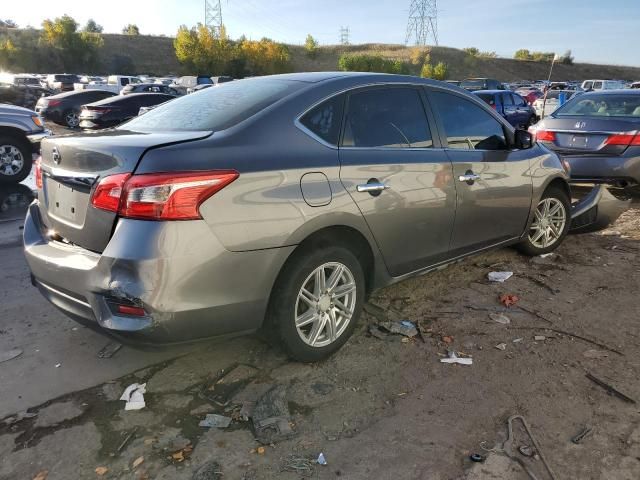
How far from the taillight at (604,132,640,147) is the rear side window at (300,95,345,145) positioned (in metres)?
5.41

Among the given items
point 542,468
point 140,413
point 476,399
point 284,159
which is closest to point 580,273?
point 476,399

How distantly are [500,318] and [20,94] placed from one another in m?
21.7

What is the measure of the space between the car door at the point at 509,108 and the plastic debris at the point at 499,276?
1478 cm

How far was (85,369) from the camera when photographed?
Result: 3.15 metres

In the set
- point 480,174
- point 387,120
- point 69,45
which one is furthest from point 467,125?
point 69,45

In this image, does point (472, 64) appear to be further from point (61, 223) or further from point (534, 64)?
point (61, 223)

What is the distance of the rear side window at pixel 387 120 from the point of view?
10.7ft

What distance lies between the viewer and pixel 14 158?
29.6 feet

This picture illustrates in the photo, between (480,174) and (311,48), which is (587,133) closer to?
(480,174)

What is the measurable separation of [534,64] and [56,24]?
87913 millimetres

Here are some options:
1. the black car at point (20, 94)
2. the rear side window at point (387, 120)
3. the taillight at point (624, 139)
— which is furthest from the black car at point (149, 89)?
the rear side window at point (387, 120)

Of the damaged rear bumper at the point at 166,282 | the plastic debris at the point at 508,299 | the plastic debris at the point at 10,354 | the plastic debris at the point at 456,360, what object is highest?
the damaged rear bumper at the point at 166,282

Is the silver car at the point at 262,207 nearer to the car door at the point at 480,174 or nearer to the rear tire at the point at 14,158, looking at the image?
the car door at the point at 480,174

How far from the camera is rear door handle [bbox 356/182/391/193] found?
3127mm
